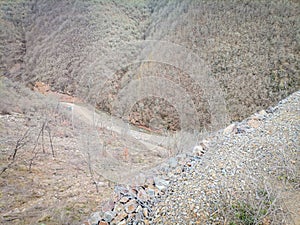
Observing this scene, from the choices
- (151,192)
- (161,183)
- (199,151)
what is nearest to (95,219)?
(151,192)

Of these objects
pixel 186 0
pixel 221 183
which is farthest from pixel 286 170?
pixel 186 0

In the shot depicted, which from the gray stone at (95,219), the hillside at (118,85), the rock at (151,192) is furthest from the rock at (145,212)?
the hillside at (118,85)

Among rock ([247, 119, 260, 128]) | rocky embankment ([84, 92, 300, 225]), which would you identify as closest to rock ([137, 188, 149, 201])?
rocky embankment ([84, 92, 300, 225])

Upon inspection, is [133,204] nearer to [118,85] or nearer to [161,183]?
[161,183]

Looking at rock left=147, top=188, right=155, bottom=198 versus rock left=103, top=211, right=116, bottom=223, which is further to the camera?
rock left=147, top=188, right=155, bottom=198

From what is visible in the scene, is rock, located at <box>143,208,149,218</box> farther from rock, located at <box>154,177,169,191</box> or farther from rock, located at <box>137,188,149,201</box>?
rock, located at <box>154,177,169,191</box>

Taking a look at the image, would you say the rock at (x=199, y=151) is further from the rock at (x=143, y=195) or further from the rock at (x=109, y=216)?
the rock at (x=109, y=216)

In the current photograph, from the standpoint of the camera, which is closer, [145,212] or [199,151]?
[145,212]
